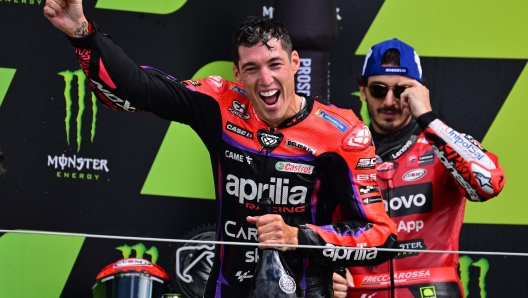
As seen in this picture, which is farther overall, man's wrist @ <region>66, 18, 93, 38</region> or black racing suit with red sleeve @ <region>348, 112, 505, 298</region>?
black racing suit with red sleeve @ <region>348, 112, 505, 298</region>

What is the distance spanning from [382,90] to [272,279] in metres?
1.04

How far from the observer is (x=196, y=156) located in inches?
150

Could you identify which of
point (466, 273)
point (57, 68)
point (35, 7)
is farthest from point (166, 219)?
point (466, 273)

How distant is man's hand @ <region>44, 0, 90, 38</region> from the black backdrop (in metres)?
1.56

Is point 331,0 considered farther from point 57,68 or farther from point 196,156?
point 57,68

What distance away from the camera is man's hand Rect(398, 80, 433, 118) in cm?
306

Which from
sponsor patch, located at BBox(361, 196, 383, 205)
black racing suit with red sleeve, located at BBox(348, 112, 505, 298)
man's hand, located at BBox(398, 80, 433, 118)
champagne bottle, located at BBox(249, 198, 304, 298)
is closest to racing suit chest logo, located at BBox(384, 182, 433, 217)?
black racing suit with red sleeve, located at BBox(348, 112, 505, 298)

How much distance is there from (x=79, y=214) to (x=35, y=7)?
0.98m

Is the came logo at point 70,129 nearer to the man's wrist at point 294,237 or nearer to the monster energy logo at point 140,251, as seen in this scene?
the monster energy logo at point 140,251

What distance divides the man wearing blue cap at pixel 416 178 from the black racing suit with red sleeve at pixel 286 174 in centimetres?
43

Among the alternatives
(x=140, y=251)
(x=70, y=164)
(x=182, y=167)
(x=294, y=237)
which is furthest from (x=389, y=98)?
(x=70, y=164)

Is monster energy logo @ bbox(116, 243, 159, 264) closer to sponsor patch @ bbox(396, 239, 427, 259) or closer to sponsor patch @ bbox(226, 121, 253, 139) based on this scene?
sponsor patch @ bbox(396, 239, 427, 259)

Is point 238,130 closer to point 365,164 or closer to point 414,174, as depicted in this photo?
point 365,164

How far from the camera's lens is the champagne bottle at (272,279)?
2371mm
